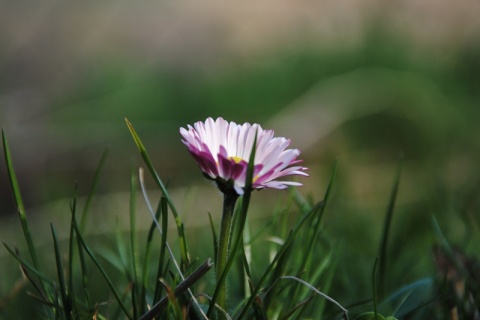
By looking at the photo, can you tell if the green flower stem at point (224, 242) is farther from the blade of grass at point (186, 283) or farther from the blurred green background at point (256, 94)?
the blurred green background at point (256, 94)

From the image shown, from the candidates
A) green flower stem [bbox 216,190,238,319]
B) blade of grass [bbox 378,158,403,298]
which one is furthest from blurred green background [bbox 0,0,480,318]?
green flower stem [bbox 216,190,238,319]

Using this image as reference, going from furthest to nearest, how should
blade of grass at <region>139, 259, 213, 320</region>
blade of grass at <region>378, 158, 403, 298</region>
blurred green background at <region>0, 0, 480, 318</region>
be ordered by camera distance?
blurred green background at <region>0, 0, 480, 318</region>, blade of grass at <region>378, 158, 403, 298</region>, blade of grass at <region>139, 259, 213, 320</region>

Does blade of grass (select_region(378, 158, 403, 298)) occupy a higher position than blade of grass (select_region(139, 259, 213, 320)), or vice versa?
blade of grass (select_region(139, 259, 213, 320))

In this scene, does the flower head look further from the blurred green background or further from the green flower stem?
the blurred green background

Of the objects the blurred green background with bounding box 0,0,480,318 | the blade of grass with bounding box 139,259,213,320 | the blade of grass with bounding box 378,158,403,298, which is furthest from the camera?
the blurred green background with bounding box 0,0,480,318

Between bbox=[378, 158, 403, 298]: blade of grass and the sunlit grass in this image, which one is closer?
the sunlit grass

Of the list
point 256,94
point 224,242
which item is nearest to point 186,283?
point 224,242

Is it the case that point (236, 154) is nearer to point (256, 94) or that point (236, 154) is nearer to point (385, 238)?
point (385, 238)
